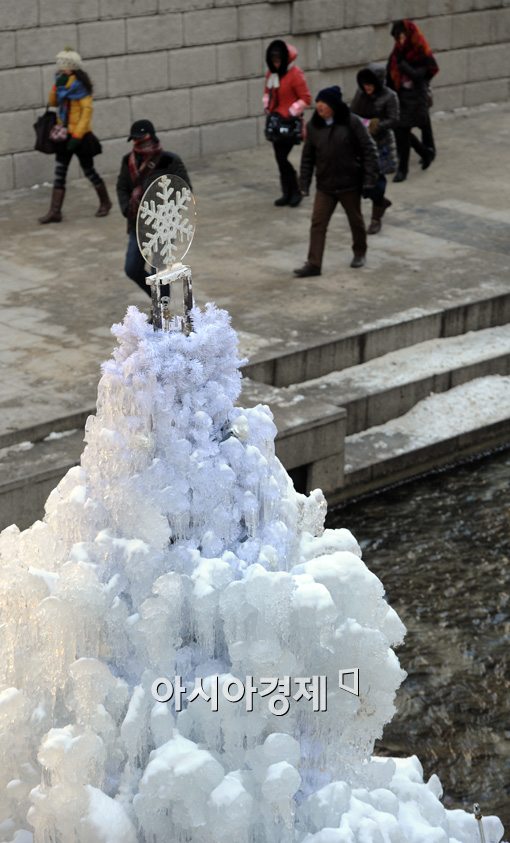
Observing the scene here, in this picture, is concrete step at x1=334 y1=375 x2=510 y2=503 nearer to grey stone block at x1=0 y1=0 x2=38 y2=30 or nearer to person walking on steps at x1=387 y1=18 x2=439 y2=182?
person walking on steps at x1=387 y1=18 x2=439 y2=182

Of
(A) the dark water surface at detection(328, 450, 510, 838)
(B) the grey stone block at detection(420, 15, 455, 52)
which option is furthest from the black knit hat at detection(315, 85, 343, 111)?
(B) the grey stone block at detection(420, 15, 455, 52)

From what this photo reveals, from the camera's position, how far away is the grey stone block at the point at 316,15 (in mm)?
15438

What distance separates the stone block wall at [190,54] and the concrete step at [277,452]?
18.1ft

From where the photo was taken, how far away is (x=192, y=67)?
48.5ft

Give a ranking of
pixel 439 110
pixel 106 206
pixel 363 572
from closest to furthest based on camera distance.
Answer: pixel 363 572
pixel 106 206
pixel 439 110

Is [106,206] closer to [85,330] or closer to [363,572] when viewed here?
[85,330]

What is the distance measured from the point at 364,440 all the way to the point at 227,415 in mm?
5881

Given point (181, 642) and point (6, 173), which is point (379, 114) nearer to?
point (6, 173)

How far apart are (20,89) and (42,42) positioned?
0.46m

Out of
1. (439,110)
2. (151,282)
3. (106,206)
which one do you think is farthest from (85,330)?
(439,110)

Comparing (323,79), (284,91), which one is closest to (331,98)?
(284,91)

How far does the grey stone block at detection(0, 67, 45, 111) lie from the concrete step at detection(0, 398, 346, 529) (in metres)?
5.39

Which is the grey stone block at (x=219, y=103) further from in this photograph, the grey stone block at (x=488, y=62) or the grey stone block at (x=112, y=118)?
the grey stone block at (x=488, y=62)

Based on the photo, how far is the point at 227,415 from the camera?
3816 mm
